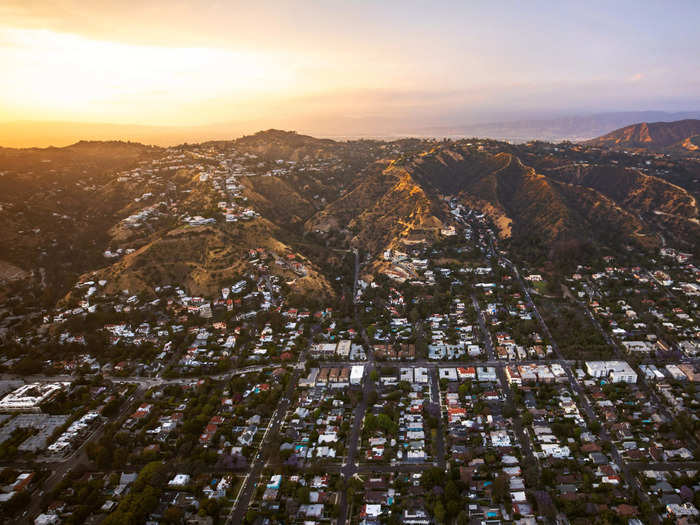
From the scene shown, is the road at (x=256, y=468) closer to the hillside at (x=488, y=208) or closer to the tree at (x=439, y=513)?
the tree at (x=439, y=513)

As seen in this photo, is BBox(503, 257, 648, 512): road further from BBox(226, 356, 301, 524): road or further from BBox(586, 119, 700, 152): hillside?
BBox(586, 119, 700, 152): hillside

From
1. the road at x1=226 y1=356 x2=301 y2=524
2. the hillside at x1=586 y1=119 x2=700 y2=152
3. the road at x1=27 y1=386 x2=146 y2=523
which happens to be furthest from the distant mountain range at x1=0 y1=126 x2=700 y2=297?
the hillside at x1=586 y1=119 x2=700 y2=152

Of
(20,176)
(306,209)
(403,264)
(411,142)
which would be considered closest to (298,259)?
(403,264)

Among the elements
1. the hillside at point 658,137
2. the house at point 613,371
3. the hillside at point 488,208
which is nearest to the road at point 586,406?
the house at point 613,371

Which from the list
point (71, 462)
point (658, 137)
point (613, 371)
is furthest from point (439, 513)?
point (658, 137)

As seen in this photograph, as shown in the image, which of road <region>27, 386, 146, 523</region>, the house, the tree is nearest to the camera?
the tree

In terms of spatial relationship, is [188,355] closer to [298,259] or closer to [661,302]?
[298,259]

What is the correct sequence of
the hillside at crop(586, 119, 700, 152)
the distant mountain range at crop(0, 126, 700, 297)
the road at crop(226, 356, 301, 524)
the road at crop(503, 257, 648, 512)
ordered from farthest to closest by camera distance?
1. the hillside at crop(586, 119, 700, 152)
2. the distant mountain range at crop(0, 126, 700, 297)
3. the road at crop(503, 257, 648, 512)
4. the road at crop(226, 356, 301, 524)

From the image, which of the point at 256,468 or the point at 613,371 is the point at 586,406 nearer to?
the point at 613,371
